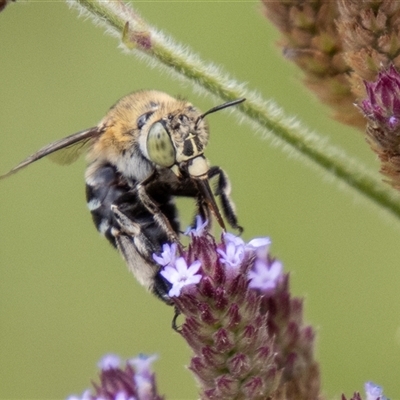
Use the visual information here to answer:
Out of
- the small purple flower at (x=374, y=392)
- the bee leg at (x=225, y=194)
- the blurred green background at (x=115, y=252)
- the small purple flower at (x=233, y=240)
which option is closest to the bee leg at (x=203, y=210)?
the bee leg at (x=225, y=194)

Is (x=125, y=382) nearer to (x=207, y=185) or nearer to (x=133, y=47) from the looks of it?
(x=207, y=185)

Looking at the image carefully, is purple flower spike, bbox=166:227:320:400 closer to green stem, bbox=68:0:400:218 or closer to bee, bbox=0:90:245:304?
bee, bbox=0:90:245:304

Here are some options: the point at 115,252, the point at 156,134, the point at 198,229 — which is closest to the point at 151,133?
the point at 156,134

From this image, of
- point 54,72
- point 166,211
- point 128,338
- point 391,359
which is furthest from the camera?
point 54,72

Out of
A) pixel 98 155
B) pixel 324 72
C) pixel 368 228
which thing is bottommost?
pixel 324 72

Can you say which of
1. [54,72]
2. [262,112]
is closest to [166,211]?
[262,112]

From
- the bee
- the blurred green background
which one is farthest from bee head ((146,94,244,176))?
the blurred green background

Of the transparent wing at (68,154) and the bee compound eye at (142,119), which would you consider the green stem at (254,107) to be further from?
the transparent wing at (68,154)
